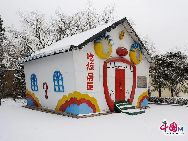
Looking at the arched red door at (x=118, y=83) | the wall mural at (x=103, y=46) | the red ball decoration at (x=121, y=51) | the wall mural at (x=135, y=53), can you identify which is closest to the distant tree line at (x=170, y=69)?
the wall mural at (x=135, y=53)

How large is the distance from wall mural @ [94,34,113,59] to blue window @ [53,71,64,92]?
2423mm

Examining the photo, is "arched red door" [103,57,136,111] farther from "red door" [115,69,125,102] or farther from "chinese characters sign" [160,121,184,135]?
"chinese characters sign" [160,121,184,135]

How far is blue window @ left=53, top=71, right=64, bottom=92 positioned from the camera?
14672mm

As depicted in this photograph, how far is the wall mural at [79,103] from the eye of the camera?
13500 mm

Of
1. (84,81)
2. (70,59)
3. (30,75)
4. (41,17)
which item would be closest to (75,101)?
(84,81)

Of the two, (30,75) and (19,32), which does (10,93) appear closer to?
(19,32)

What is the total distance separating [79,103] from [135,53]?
17.5 ft

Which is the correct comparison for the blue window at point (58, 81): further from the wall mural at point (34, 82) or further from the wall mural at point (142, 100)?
the wall mural at point (142, 100)

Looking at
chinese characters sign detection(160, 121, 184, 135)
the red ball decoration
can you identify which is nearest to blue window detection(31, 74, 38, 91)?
the red ball decoration

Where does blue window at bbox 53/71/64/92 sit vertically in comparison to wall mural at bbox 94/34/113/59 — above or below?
below

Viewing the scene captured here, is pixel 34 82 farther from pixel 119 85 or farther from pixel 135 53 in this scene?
pixel 135 53

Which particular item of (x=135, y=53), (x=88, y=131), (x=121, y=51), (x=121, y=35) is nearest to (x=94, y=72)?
(x=121, y=51)

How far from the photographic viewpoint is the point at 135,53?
657 inches

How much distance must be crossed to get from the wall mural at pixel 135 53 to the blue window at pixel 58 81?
15.0ft
